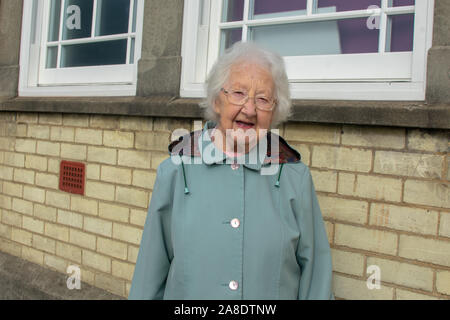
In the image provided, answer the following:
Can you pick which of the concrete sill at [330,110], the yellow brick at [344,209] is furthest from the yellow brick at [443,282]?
the concrete sill at [330,110]

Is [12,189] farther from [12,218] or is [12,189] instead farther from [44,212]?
[44,212]

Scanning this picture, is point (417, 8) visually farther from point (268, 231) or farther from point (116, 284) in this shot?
point (116, 284)

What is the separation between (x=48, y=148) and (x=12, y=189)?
0.80 m

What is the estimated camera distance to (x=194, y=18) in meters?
3.56

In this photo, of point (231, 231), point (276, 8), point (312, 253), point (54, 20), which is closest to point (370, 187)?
point (312, 253)

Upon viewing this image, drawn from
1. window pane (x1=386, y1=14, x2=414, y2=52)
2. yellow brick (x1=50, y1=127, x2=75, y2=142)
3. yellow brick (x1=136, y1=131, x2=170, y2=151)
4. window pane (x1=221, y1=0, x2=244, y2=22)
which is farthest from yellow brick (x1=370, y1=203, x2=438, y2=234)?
yellow brick (x1=50, y1=127, x2=75, y2=142)

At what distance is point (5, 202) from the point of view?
5051 mm

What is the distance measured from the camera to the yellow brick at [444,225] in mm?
2436

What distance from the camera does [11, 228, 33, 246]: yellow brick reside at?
479cm

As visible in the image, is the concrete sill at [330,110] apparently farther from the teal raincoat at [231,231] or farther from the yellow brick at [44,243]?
the yellow brick at [44,243]

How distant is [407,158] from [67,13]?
384 centimetres

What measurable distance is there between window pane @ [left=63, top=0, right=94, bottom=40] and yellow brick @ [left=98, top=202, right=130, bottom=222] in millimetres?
1789

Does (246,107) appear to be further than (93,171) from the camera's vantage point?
No
